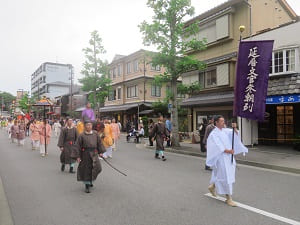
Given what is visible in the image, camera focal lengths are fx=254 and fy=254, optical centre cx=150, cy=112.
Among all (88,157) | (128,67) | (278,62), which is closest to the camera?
(88,157)

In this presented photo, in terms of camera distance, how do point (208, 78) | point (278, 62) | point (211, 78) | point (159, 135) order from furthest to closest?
point (208, 78) < point (211, 78) < point (278, 62) < point (159, 135)

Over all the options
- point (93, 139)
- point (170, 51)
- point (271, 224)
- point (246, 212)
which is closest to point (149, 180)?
point (93, 139)

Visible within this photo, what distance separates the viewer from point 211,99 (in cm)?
A: 1811

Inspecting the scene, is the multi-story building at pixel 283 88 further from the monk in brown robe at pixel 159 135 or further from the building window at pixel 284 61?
the monk in brown robe at pixel 159 135

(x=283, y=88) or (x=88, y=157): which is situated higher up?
(x=283, y=88)

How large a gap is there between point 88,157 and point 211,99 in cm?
1345

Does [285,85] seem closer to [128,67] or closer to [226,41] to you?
[226,41]

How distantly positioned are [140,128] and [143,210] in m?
15.5

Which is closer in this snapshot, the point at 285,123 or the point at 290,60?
the point at 290,60

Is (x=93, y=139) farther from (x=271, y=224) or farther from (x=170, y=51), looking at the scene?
(x=170, y=51)

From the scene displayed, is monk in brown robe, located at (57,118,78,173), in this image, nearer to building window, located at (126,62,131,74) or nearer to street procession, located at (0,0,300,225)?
street procession, located at (0,0,300,225)

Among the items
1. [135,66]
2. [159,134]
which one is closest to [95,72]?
[135,66]

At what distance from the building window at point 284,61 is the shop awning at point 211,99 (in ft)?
10.3

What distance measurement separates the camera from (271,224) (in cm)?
427
